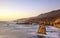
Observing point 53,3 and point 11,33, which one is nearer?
point 11,33

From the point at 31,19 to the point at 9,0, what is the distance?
49 cm

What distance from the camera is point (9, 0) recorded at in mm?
2127

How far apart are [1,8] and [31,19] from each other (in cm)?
53

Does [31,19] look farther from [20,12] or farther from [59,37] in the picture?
[59,37]

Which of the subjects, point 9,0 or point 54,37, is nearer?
point 54,37

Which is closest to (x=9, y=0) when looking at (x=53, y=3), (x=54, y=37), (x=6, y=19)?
(x=6, y=19)

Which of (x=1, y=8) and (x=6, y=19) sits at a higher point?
(x=1, y=8)

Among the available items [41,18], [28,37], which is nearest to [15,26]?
[28,37]

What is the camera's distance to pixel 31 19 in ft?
6.90

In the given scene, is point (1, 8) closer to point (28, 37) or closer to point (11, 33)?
point (11, 33)

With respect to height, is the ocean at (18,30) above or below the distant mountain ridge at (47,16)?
below

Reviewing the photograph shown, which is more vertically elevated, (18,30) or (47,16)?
(47,16)

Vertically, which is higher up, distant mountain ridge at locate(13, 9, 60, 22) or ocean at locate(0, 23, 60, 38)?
distant mountain ridge at locate(13, 9, 60, 22)

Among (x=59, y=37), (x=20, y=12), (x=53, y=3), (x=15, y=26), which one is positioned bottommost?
(x=59, y=37)
